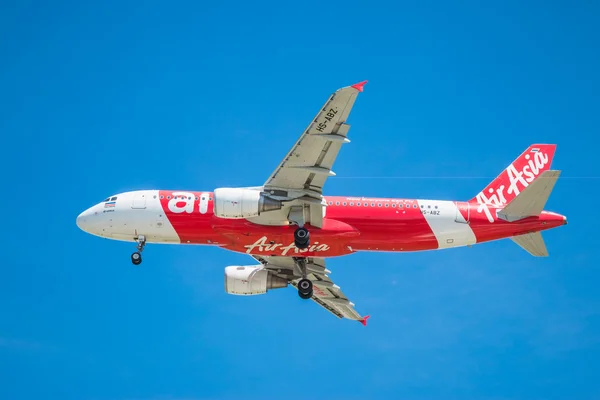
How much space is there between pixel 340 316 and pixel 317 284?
4.45 metres

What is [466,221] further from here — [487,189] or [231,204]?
[231,204]

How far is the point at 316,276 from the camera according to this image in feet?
199

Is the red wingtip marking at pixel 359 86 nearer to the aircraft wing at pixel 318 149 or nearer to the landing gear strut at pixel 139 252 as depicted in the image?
the aircraft wing at pixel 318 149

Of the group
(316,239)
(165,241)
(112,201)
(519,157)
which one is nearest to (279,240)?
(316,239)

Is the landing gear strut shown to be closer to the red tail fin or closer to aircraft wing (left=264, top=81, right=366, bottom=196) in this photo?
aircraft wing (left=264, top=81, right=366, bottom=196)

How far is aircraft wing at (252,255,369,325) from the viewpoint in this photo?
5984cm

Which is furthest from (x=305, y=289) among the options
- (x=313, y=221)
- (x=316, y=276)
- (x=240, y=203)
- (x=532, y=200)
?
(x=532, y=200)

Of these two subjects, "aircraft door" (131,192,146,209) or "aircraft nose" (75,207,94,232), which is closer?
"aircraft door" (131,192,146,209)

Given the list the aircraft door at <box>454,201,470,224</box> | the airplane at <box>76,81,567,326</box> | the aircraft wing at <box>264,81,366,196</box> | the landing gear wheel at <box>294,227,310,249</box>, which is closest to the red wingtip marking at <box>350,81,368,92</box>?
the aircraft wing at <box>264,81,366,196</box>

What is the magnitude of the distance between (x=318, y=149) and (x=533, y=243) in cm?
1524

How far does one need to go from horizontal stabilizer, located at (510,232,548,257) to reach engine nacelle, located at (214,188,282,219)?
49.4ft

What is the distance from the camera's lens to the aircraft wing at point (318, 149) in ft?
151

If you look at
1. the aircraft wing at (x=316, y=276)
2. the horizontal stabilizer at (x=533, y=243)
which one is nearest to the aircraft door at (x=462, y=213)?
the horizontal stabilizer at (x=533, y=243)

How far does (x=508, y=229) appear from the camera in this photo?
53.9m
